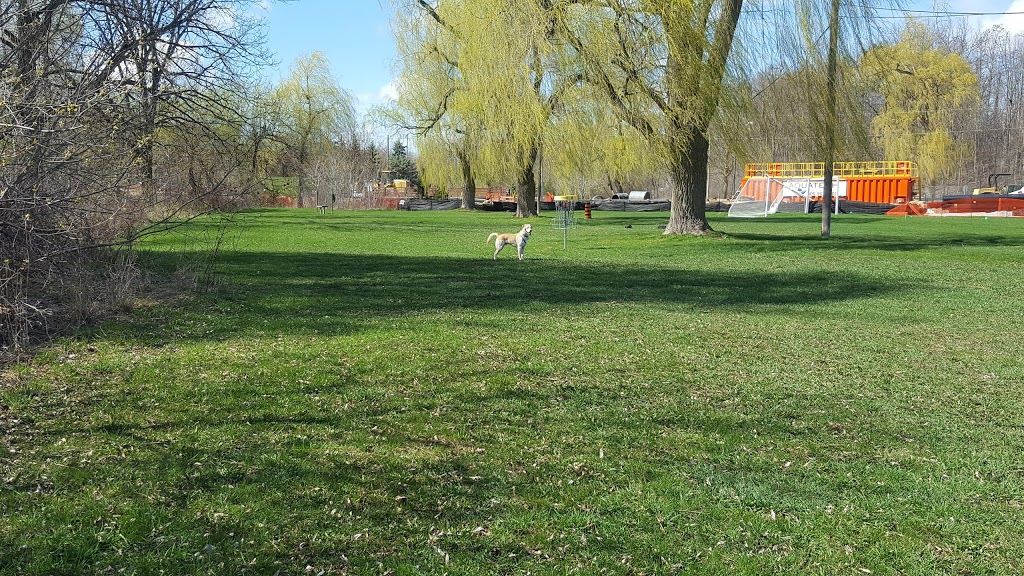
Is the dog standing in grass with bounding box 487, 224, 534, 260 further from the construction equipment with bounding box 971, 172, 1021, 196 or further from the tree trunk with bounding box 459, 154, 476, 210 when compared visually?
the construction equipment with bounding box 971, 172, 1021, 196

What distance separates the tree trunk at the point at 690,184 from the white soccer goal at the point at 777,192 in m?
25.4

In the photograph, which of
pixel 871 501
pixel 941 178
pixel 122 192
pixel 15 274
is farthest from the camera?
pixel 941 178

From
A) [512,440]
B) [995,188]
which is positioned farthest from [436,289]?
[995,188]

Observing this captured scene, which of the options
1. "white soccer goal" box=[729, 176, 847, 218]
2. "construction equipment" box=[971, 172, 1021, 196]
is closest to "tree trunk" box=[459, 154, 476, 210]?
"white soccer goal" box=[729, 176, 847, 218]

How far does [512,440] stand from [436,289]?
802 cm

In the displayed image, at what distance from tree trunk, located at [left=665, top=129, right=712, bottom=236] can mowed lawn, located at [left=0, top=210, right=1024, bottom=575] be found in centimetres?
1021

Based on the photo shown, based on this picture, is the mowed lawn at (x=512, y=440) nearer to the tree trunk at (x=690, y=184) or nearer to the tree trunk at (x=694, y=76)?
the tree trunk at (x=694, y=76)

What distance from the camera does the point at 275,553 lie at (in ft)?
12.6

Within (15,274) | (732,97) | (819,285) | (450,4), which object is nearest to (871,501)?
(15,274)

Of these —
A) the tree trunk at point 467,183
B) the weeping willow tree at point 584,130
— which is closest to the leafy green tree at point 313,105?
the tree trunk at point 467,183

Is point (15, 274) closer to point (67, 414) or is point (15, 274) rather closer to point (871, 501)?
point (67, 414)

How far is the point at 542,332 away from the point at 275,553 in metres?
6.20

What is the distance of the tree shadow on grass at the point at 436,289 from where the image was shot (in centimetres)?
1013

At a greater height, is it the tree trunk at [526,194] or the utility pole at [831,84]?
the utility pole at [831,84]
